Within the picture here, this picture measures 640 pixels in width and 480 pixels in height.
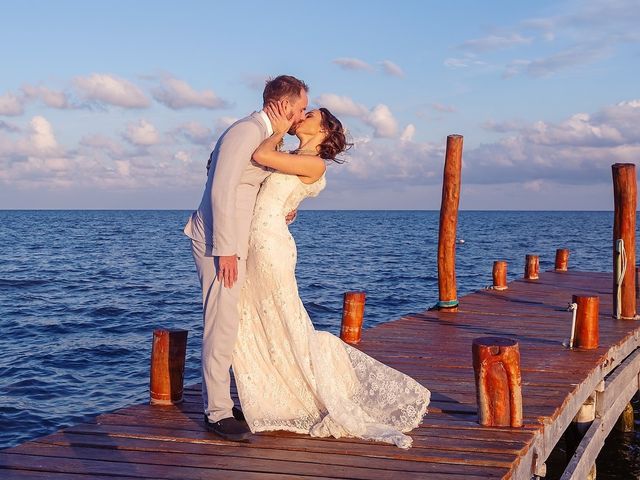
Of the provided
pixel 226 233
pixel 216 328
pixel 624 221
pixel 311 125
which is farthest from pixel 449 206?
pixel 226 233

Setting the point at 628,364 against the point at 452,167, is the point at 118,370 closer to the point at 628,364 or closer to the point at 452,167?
the point at 452,167

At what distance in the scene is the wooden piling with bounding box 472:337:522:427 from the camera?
5402 millimetres

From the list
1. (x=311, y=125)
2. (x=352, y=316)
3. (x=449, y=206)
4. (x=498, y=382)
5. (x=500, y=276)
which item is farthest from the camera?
(x=500, y=276)

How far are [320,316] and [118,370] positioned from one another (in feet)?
22.8

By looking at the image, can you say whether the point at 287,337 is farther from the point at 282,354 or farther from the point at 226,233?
the point at 226,233

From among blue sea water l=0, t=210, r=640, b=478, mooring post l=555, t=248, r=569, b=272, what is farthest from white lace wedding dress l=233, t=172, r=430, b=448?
mooring post l=555, t=248, r=569, b=272

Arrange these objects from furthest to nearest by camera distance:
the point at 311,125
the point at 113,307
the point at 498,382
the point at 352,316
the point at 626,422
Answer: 1. the point at 113,307
2. the point at 626,422
3. the point at 352,316
4. the point at 498,382
5. the point at 311,125

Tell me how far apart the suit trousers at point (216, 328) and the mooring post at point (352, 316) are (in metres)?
3.54

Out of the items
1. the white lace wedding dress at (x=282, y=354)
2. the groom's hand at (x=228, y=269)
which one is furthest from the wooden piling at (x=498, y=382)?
the groom's hand at (x=228, y=269)

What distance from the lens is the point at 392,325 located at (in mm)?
10266

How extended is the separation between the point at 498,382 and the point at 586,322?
3.35 m

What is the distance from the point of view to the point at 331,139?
534cm

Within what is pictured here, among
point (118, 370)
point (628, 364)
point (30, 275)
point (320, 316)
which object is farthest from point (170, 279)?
point (628, 364)

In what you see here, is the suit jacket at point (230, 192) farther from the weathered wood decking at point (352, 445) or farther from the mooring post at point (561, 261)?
the mooring post at point (561, 261)
